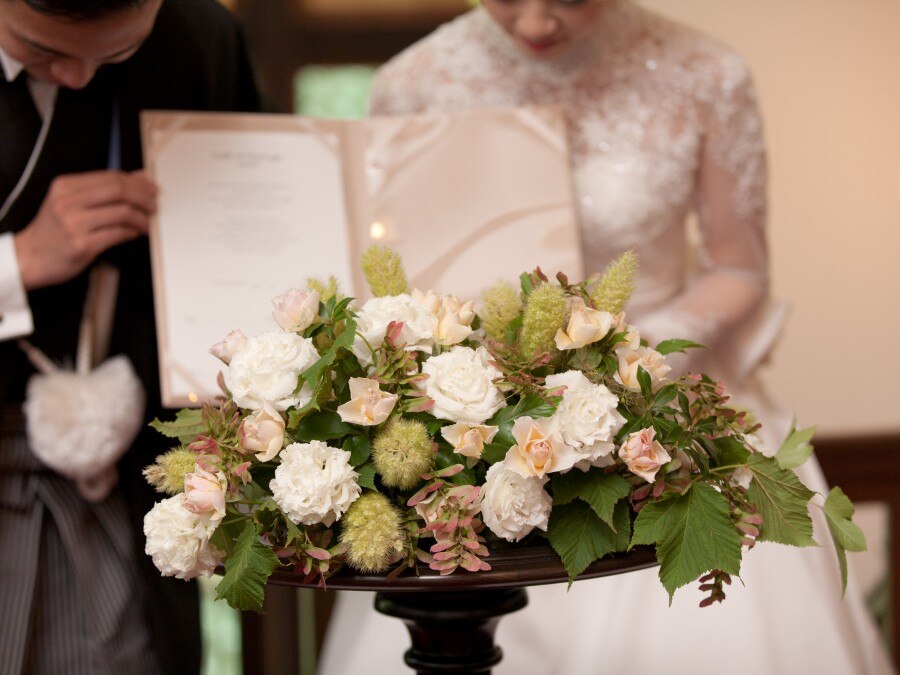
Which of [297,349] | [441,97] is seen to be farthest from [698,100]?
[297,349]

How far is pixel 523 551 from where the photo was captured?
1.28m

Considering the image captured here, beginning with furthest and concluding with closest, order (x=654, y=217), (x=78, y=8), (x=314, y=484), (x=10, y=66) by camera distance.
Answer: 1. (x=654, y=217)
2. (x=10, y=66)
3. (x=78, y=8)
4. (x=314, y=484)

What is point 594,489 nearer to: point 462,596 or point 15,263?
point 462,596

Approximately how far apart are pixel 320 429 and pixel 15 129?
3.32 ft

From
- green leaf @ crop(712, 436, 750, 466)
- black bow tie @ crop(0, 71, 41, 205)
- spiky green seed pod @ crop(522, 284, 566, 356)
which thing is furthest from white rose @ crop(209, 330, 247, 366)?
black bow tie @ crop(0, 71, 41, 205)

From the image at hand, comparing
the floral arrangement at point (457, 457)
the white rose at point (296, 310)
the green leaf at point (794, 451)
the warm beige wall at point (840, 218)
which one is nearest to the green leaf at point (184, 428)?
the floral arrangement at point (457, 457)

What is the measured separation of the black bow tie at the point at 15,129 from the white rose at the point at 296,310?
87 centimetres

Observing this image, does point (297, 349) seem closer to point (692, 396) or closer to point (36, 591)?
point (692, 396)

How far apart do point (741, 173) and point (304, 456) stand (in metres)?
1.39

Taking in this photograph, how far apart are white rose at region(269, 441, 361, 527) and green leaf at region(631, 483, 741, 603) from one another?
0.32 metres

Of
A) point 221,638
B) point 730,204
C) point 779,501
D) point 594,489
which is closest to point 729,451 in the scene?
point 779,501

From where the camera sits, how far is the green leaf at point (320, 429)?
4.21ft

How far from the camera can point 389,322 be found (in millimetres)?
1318

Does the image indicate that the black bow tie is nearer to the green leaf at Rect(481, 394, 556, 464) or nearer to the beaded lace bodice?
the beaded lace bodice
